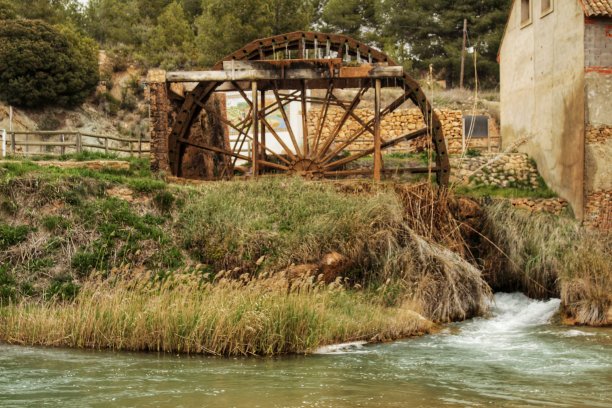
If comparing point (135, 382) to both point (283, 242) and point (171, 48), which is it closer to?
point (283, 242)

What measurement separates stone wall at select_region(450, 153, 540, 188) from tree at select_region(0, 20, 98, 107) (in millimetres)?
19676

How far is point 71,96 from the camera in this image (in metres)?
41.1

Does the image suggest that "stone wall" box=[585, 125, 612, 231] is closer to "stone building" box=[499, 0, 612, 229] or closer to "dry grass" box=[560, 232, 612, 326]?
"stone building" box=[499, 0, 612, 229]

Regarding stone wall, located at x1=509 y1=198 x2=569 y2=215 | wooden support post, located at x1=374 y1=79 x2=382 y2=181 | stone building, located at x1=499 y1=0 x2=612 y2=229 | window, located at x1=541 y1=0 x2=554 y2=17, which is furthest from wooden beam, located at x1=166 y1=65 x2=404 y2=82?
window, located at x1=541 y1=0 x2=554 y2=17

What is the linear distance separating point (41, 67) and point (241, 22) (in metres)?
9.04

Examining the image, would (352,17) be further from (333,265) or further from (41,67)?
(333,265)

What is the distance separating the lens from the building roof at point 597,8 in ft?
78.5

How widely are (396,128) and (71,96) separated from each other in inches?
588

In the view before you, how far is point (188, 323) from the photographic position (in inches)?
534

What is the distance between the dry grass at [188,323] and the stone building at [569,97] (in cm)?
1211

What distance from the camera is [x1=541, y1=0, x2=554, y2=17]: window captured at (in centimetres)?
2639

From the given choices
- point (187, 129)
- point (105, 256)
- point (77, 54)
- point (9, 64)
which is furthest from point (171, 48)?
point (105, 256)

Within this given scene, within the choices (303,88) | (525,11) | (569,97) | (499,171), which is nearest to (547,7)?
(525,11)

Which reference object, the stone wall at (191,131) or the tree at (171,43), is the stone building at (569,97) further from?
the tree at (171,43)
